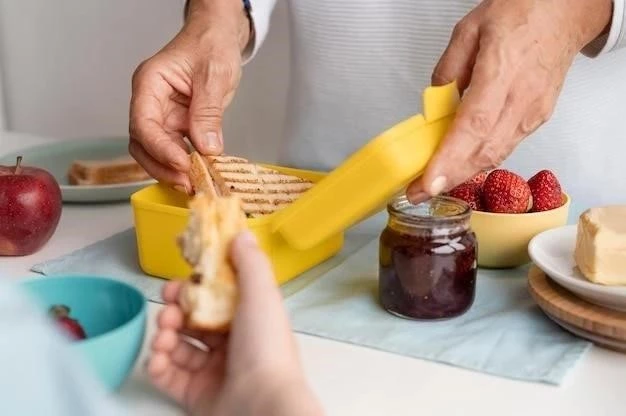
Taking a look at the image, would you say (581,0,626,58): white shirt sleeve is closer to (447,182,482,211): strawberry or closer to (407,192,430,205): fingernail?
(447,182,482,211): strawberry

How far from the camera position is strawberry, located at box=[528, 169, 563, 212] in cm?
107

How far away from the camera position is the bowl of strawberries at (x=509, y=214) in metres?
1.04

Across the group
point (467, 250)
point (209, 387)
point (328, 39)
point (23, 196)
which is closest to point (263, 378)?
point (209, 387)

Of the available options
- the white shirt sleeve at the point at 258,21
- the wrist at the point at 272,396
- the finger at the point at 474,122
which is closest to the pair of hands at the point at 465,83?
the finger at the point at 474,122

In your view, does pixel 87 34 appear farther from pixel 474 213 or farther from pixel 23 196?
pixel 474 213

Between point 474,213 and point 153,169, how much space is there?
1.23ft

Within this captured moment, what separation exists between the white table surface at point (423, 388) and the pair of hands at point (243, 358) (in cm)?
9

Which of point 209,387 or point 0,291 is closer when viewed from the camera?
point 0,291

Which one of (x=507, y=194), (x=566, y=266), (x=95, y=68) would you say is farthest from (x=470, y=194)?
(x=95, y=68)

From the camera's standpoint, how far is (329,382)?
0.83 m

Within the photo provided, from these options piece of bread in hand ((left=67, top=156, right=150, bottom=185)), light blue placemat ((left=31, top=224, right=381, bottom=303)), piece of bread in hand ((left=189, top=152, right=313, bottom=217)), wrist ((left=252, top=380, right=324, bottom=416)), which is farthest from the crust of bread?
wrist ((left=252, top=380, right=324, bottom=416))

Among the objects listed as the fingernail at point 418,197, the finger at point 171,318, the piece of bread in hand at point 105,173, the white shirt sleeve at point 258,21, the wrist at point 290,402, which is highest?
the white shirt sleeve at point 258,21

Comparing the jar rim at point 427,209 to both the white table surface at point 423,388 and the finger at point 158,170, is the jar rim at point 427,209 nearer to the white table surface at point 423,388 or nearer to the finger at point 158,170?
the white table surface at point 423,388

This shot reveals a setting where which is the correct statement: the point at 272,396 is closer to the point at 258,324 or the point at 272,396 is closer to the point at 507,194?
the point at 258,324
